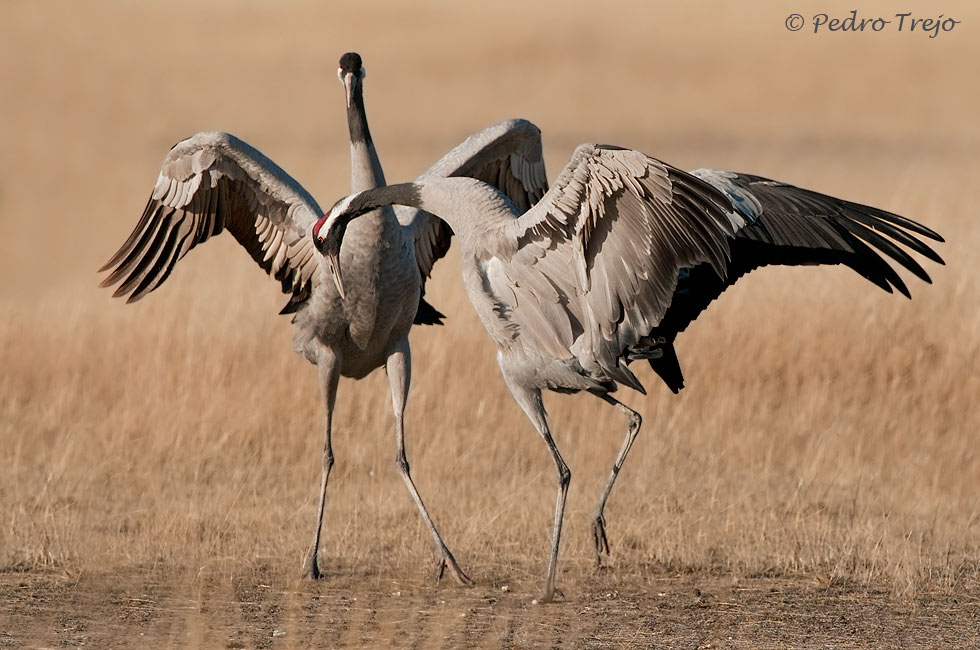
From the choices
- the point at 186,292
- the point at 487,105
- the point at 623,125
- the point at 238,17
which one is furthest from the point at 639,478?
→ the point at 238,17

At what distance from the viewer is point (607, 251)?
577cm

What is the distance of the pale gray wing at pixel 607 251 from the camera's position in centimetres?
540

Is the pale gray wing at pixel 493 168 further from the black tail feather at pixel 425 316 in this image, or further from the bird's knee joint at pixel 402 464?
the bird's knee joint at pixel 402 464

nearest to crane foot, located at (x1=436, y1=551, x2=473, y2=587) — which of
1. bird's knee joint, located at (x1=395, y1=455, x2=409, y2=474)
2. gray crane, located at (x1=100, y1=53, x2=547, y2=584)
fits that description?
gray crane, located at (x1=100, y1=53, x2=547, y2=584)

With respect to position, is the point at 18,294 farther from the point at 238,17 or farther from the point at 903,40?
the point at 238,17

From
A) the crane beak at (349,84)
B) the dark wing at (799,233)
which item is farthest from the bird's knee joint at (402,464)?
the crane beak at (349,84)

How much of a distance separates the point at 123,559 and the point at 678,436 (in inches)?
140

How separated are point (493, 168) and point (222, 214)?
1.58 meters

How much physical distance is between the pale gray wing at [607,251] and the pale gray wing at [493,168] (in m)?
1.37

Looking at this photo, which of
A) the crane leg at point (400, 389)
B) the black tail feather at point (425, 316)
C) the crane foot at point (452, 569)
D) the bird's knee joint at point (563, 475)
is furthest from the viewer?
the black tail feather at point (425, 316)

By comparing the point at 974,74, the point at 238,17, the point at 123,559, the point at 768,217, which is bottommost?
the point at 123,559

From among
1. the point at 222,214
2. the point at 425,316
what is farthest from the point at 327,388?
the point at 222,214

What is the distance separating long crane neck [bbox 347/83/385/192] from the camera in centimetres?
700

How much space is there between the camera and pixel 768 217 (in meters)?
6.84
